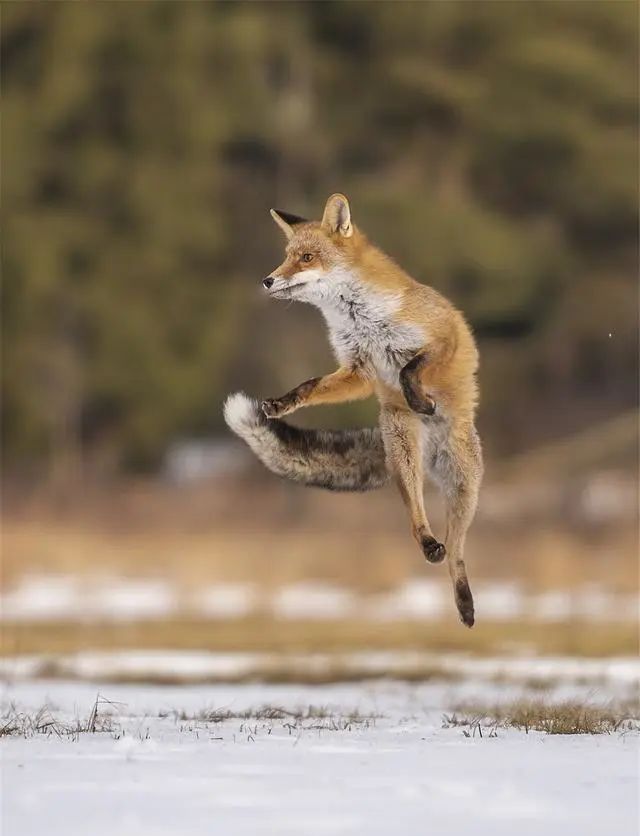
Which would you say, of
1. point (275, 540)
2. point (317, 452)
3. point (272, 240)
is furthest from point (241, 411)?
point (272, 240)

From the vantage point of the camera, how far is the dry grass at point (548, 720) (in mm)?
7445

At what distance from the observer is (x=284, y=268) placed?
738 centimetres

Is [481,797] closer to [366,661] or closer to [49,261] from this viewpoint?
[366,661]

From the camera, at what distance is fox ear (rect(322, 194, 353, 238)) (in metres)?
7.59

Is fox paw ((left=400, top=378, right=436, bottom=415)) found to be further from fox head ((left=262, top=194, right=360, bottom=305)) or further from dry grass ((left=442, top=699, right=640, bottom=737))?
dry grass ((left=442, top=699, right=640, bottom=737))

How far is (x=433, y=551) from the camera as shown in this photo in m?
7.12

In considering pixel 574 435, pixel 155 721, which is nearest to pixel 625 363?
pixel 574 435

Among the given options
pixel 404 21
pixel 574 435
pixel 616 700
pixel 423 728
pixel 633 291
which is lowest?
pixel 423 728

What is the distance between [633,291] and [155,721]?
2403 centimetres

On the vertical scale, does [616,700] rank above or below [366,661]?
below

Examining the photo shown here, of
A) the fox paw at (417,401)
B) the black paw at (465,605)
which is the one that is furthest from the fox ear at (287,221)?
the black paw at (465,605)

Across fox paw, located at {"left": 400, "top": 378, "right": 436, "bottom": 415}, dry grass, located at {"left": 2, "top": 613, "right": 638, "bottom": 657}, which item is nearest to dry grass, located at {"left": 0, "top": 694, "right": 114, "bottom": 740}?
fox paw, located at {"left": 400, "top": 378, "right": 436, "bottom": 415}

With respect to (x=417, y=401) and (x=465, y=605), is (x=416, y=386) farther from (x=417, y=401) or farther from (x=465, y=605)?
(x=465, y=605)

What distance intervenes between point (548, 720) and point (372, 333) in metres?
2.22
